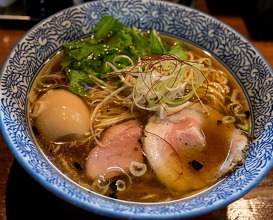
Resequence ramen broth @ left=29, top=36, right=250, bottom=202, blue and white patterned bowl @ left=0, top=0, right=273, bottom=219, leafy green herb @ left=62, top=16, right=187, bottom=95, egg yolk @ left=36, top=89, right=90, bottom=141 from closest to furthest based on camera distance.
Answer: blue and white patterned bowl @ left=0, top=0, right=273, bottom=219 < ramen broth @ left=29, top=36, right=250, bottom=202 < egg yolk @ left=36, top=89, right=90, bottom=141 < leafy green herb @ left=62, top=16, right=187, bottom=95

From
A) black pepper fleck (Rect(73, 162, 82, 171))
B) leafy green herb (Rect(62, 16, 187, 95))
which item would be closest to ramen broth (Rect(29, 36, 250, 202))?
black pepper fleck (Rect(73, 162, 82, 171))

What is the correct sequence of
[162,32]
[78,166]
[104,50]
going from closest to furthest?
1. [78,166]
2. [104,50]
3. [162,32]

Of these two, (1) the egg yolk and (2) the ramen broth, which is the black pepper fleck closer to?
(2) the ramen broth

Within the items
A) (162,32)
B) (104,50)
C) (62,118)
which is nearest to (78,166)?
(62,118)

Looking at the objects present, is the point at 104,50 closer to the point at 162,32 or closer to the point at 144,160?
the point at 162,32

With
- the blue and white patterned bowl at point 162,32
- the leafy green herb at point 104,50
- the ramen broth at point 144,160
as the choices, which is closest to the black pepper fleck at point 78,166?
the ramen broth at point 144,160

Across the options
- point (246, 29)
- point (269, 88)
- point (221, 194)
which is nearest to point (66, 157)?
point (221, 194)

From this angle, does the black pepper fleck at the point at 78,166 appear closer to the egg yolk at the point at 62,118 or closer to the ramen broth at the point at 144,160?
the ramen broth at the point at 144,160
